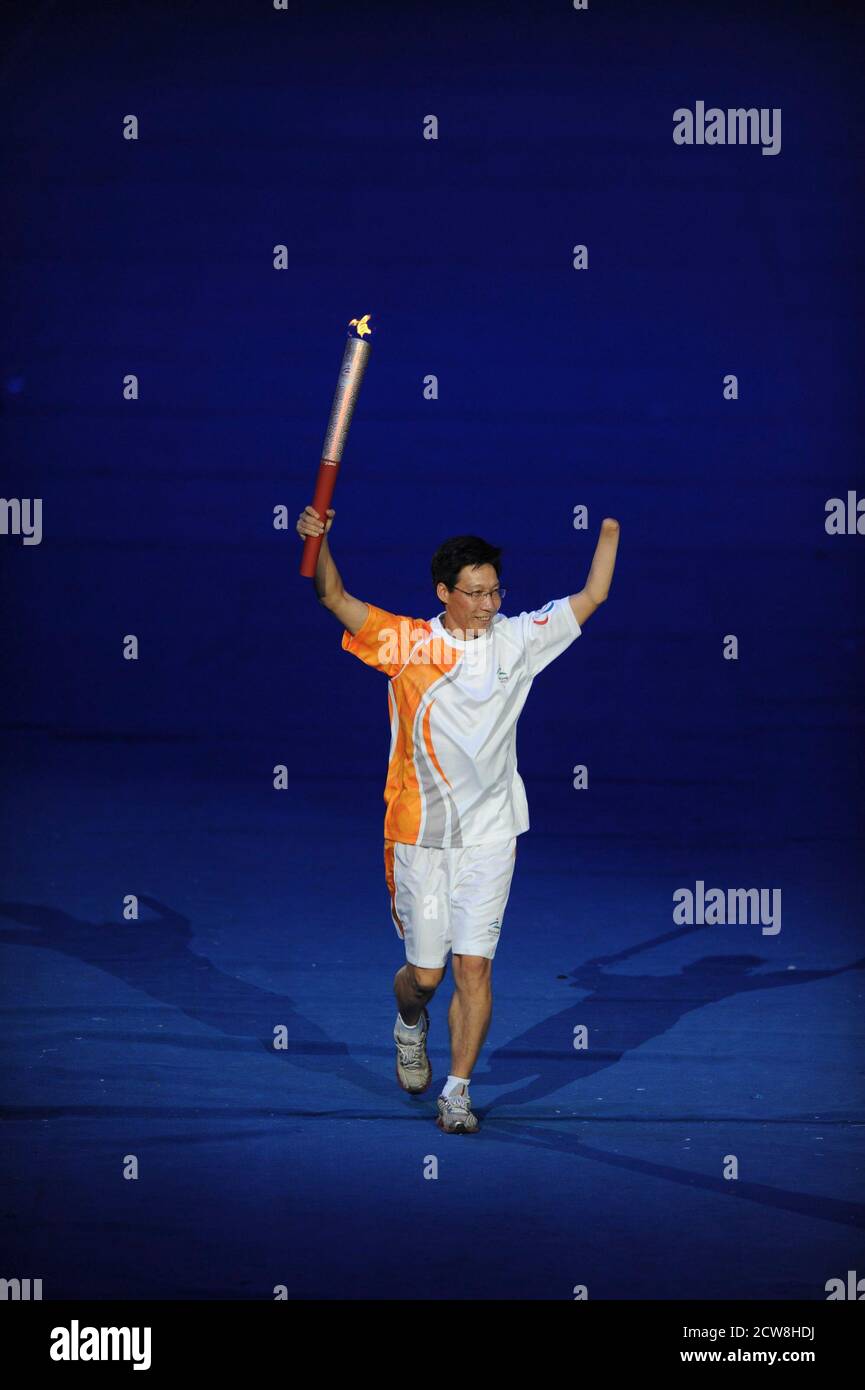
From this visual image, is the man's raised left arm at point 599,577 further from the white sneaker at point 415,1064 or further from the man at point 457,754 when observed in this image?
the white sneaker at point 415,1064

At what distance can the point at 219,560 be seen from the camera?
10.4 metres

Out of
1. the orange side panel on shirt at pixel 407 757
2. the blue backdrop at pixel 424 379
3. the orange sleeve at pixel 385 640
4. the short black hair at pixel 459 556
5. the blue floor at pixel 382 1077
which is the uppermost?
the blue backdrop at pixel 424 379

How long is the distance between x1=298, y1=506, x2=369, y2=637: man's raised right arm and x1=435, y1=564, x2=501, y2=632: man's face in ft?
0.76

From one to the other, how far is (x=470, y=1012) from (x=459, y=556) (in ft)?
3.89

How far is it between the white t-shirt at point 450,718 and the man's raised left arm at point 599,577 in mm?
199

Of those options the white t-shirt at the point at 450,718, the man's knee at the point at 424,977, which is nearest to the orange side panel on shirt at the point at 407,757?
the white t-shirt at the point at 450,718

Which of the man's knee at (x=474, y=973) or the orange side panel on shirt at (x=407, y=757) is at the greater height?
the orange side panel on shirt at (x=407, y=757)

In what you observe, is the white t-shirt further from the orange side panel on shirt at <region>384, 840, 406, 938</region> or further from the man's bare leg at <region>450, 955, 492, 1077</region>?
the man's bare leg at <region>450, 955, 492, 1077</region>

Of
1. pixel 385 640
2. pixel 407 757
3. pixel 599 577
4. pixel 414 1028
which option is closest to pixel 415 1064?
pixel 414 1028

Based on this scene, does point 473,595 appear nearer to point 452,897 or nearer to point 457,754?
point 457,754

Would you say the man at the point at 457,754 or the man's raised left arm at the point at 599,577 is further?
the man's raised left arm at the point at 599,577

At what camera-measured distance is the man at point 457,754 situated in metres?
5.71

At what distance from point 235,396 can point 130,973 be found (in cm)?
394

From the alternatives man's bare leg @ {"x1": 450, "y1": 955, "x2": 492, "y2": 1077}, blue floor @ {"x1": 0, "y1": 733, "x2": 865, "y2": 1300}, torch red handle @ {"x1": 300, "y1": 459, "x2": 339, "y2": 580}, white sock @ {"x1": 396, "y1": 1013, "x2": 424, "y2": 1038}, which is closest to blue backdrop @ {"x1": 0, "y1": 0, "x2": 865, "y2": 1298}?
blue floor @ {"x1": 0, "y1": 733, "x2": 865, "y2": 1300}
